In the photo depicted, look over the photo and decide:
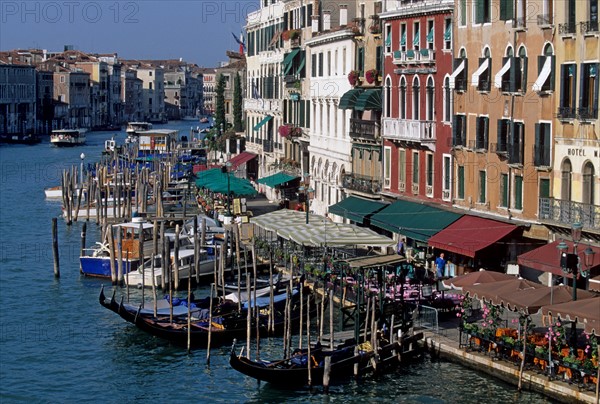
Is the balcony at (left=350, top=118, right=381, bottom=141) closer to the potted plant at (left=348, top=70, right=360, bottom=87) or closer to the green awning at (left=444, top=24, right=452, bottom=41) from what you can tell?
the potted plant at (left=348, top=70, right=360, bottom=87)

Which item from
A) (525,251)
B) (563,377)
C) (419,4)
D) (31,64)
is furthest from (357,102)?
(31,64)

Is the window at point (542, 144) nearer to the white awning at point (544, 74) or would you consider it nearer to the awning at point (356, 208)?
the white awning at point (544, 74)

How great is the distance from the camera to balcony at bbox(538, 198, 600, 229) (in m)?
24.1

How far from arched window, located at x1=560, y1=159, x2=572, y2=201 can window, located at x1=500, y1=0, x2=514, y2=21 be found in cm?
379

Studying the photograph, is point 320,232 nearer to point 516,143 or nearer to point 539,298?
point 516,143

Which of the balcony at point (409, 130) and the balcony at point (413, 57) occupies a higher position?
the balcony at point (413, 57)

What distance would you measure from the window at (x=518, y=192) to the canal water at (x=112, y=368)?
4.97m

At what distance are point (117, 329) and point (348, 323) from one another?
5.14m

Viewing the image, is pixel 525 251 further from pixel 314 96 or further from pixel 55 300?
pixel 314 96

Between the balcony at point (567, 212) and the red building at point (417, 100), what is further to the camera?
the red building at point (417, 100)

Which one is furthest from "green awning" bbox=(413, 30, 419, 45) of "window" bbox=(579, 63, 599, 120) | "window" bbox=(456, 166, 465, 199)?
Answer: "window" bbox=(579, 63, 599, 120)

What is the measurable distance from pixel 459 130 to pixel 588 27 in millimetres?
6245

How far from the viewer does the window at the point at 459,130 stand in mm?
29703

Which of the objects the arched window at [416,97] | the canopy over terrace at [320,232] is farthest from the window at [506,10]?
the canopy over terrace at [320,232]
